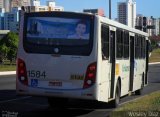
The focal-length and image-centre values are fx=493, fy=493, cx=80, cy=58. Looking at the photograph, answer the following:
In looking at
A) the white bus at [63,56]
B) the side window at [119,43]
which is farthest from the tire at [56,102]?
the white bus at [63,56]

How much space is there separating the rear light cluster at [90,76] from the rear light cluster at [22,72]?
5.62 ft

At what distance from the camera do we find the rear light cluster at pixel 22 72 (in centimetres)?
1370

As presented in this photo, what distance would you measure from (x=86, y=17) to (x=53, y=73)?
1.78 metres

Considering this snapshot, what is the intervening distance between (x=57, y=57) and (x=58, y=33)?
0.67m

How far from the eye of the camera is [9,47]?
64.5 meters

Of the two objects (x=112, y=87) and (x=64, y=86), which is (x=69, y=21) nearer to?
(x=64, y=86)

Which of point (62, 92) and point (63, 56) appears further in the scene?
point (63, 56)

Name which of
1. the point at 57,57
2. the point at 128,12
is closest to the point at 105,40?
the point at 57,57

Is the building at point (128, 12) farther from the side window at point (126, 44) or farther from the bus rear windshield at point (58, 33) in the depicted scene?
the bus rear windshield at point (58, 33)

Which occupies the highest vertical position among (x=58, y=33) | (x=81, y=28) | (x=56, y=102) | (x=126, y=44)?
(x=81, y=28)

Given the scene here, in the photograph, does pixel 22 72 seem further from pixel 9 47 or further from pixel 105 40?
pixel 9 47

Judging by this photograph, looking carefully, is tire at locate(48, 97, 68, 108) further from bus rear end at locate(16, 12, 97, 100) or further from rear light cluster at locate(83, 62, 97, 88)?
rear light cluster at locate(83, 62, 97, 88)

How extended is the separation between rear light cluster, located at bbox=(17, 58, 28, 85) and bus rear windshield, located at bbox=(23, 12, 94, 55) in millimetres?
415

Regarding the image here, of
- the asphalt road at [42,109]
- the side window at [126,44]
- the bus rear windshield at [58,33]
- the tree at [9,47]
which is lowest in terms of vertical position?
the tree at [9,47]
